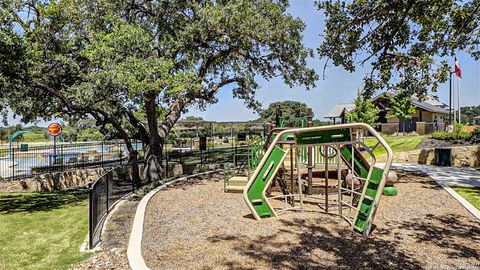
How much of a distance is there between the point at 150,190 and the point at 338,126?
7286 mm

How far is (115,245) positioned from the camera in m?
6.04

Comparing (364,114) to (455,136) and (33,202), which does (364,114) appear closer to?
(455,136)

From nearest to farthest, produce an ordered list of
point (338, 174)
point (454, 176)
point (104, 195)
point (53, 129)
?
point (338, 174) < point (104, 195) < point (454, 176) < point (53, 129)

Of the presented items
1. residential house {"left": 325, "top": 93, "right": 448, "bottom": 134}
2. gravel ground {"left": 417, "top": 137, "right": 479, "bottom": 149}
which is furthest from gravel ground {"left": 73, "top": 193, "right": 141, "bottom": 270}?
residential house {"left": 325, "top": 93, "right": 448, "bottom": 134}

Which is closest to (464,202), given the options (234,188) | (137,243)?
(234,188)

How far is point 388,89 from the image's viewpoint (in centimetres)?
1098

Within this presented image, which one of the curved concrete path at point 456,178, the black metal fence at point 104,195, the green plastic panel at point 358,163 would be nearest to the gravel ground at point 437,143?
the curved concrete path at point 456,178

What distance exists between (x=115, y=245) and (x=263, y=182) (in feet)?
10.7

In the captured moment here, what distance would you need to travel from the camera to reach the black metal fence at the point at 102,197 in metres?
6.09

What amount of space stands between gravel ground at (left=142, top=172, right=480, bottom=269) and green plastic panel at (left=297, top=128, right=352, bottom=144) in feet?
5.49

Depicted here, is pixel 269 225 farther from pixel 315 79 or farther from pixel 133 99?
pixel 315 79

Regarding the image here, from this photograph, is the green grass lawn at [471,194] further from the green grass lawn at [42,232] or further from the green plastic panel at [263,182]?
the green grass lawn at [42,232]

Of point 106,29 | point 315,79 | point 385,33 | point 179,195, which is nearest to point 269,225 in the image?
point 179,195

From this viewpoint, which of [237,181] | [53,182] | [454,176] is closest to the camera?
[237,181]
